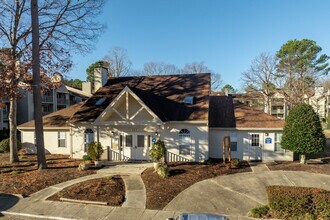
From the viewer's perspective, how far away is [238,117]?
18.1m

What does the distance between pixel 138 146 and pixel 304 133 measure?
12015 mm

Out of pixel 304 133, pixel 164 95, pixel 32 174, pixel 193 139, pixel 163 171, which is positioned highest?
pixel 164 95

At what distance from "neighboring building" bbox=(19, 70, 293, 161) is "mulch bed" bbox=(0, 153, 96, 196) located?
2.42 meters

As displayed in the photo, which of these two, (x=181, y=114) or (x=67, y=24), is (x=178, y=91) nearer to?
(x=181, y=114)

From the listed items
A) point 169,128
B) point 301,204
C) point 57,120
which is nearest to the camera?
point 301,204

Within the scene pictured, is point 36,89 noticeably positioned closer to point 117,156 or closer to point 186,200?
point 117,156

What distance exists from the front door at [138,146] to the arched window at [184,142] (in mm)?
2576

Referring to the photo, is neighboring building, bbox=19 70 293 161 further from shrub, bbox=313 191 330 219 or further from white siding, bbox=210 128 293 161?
shrub, bbox=313 191 330 219

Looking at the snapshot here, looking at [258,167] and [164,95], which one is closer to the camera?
[258,167]

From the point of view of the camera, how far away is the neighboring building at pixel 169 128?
15.9 m

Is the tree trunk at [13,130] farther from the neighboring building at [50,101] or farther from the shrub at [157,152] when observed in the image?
the neighboring building at [50,101]

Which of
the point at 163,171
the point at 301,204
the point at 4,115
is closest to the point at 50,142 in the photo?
the point at 163,171

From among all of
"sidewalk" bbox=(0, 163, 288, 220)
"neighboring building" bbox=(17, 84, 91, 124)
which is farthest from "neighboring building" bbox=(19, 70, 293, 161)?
"neighboring building" bbox=(17, 84, 91, 124)

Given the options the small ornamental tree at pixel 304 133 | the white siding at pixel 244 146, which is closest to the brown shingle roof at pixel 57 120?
the white siding at pixel 244 146
